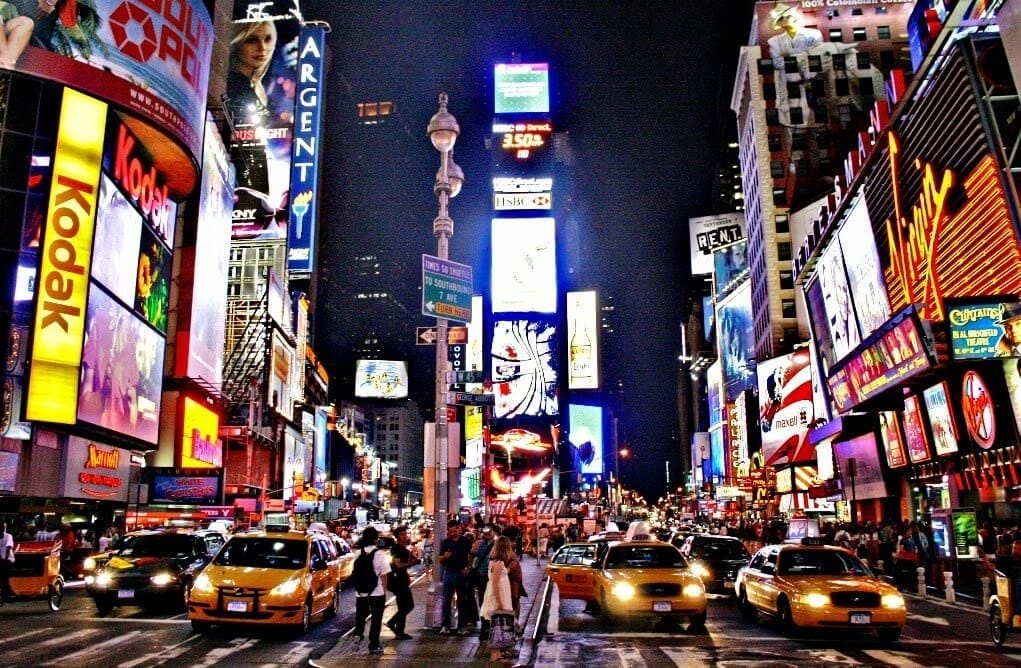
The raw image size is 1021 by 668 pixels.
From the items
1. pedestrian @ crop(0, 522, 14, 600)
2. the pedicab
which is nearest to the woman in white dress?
the pedicab

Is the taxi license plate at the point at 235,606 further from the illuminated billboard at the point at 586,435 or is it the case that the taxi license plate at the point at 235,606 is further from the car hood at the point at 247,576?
the illuminated billboard at the point at 586,435

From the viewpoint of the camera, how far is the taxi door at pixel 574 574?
17.9 metres

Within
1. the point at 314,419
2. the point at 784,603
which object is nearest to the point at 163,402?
the point at 784,603

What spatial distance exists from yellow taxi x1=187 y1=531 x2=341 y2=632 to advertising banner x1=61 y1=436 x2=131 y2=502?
21.0 m

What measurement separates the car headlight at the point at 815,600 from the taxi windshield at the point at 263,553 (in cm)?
838

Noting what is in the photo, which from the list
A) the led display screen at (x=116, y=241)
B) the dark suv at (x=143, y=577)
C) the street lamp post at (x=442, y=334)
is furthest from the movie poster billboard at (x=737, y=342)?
the dark suv at (x=143, y=577)

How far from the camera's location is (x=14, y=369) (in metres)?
29.9

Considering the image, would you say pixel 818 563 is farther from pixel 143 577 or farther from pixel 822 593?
pixel 143 577

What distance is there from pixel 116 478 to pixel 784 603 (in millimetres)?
32187

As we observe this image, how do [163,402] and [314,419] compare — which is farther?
[314,419]

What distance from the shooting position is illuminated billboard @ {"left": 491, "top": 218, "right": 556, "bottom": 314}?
398ft

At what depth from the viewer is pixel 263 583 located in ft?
45.0

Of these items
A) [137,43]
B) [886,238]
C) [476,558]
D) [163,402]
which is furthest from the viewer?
[163,402]

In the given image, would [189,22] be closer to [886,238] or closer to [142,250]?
[142,250]
